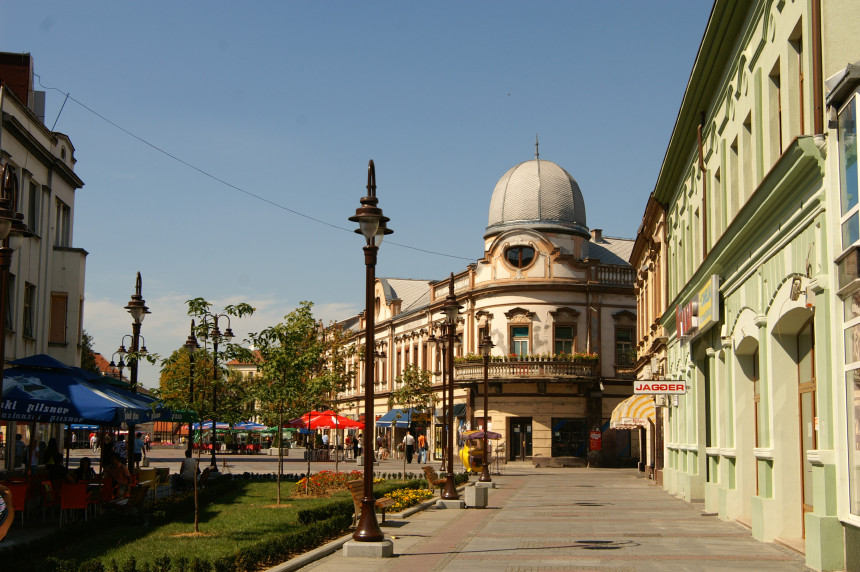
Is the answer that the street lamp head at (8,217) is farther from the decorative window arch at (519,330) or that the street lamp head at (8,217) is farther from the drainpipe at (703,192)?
the decorative window arch at (519,330)

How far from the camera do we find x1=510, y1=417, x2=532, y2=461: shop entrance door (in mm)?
53781

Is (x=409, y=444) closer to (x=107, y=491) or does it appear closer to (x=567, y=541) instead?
(x=107, y=491)

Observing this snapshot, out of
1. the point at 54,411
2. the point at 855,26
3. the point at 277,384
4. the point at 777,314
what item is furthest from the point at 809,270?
the point at 277,384

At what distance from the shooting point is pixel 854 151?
35.1ft

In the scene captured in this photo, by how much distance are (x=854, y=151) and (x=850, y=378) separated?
8.26 feet

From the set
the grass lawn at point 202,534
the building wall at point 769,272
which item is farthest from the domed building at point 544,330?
the grass lawn at point 202,534

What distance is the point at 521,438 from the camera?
177ft

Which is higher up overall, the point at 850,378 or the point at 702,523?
the point at 850,378

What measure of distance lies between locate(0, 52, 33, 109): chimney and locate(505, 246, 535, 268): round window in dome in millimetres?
31189

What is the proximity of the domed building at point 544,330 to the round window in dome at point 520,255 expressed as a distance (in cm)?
6

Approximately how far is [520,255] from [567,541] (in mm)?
40089

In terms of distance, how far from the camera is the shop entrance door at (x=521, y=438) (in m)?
53.8

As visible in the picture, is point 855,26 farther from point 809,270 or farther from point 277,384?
point 277,384

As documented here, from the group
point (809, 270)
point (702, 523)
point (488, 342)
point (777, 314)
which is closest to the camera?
point (809, 270)
